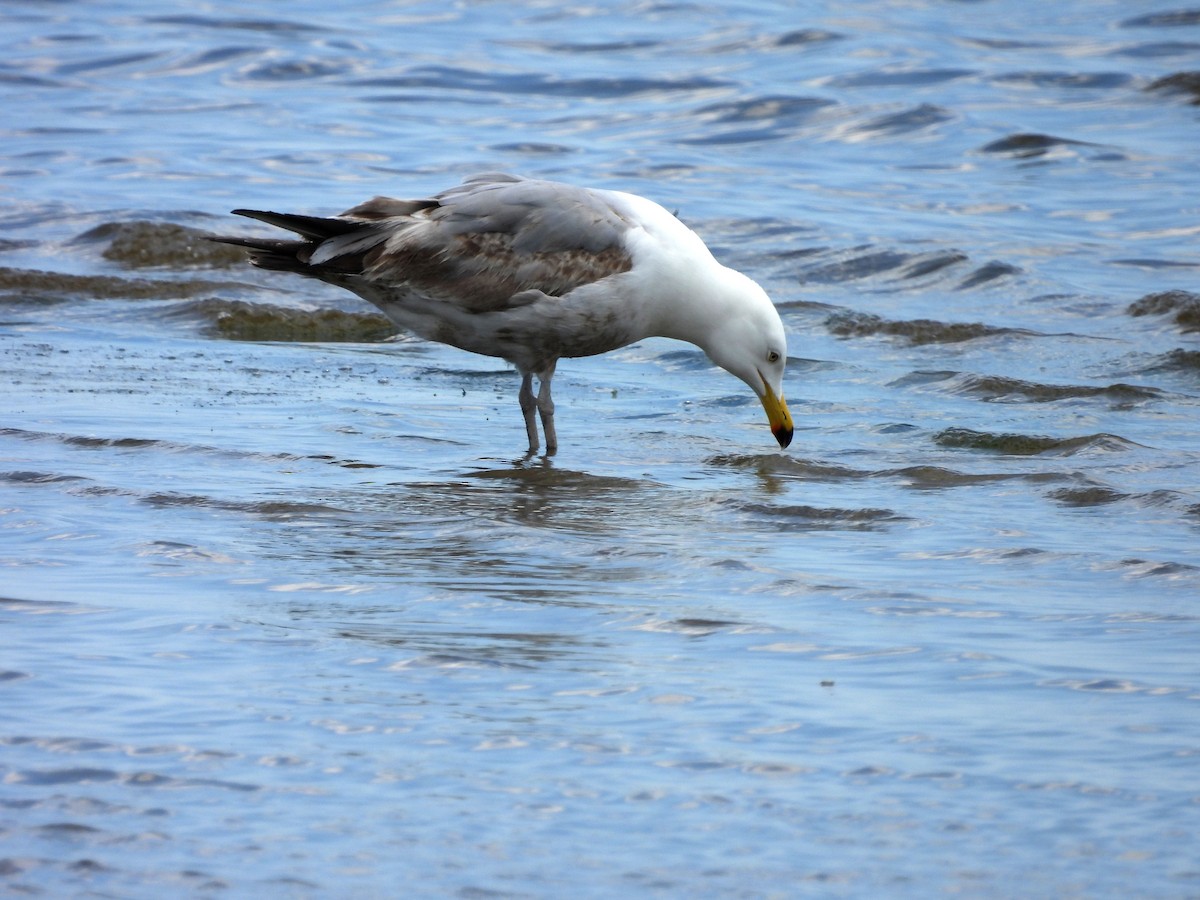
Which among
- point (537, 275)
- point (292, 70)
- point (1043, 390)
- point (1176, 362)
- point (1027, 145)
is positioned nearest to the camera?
point (537, 275)

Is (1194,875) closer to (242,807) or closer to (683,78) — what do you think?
(242,807)

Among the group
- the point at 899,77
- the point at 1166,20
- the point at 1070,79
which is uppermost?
the point at 1166,20

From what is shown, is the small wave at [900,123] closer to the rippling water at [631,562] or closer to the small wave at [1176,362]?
the rippling water at [631,562]

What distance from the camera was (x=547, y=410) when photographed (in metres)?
6.77

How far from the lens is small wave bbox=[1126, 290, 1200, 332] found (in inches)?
358

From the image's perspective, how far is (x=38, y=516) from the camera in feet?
16.7

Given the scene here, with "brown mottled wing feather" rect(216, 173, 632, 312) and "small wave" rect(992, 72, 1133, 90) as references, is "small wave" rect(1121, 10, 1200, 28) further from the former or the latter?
"brown mottled wing feather" rect(216, 173, 632, 312)

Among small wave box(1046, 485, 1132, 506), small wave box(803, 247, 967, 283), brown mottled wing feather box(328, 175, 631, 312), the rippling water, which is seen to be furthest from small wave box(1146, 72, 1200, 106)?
small wave box(1046, 485, 1132, 506)

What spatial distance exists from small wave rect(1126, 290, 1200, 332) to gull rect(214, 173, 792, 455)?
128 inches

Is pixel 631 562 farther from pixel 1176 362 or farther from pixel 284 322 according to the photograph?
pixel 284 322

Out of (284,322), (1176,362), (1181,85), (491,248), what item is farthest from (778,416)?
(1181,85)

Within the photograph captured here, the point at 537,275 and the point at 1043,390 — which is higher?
the point at 537,275

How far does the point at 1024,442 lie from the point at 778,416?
2.98 feet

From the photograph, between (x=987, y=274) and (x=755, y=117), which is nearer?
(x=987, y=274)
